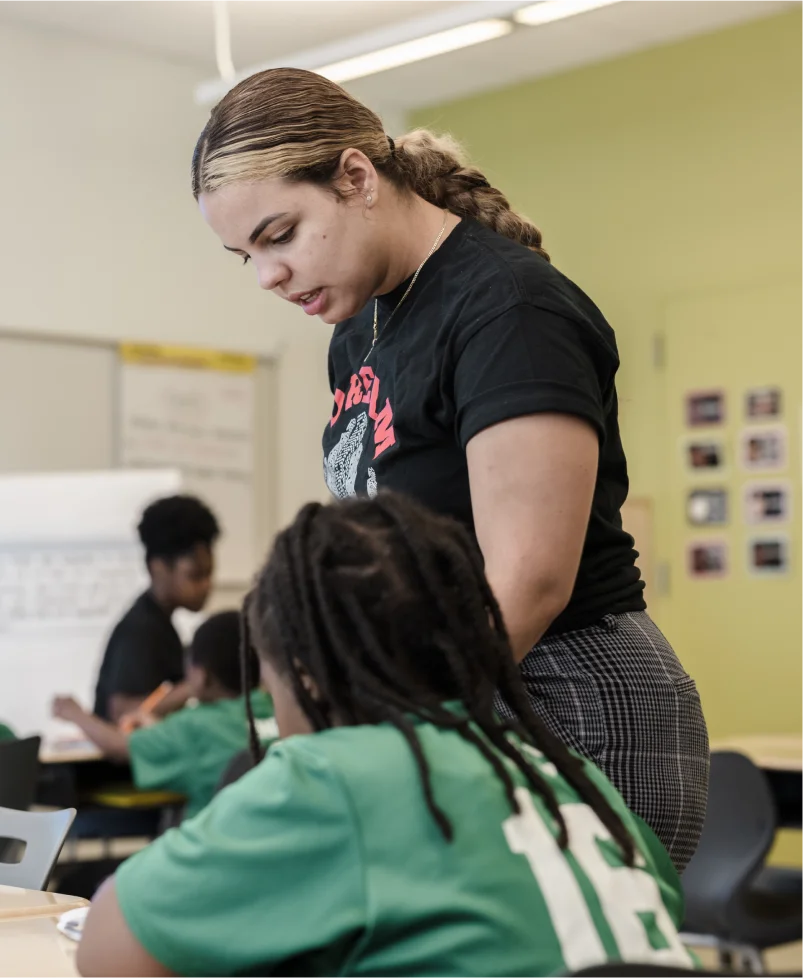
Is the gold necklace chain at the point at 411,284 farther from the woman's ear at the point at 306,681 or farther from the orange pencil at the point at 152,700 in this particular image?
the orange pencil at the point at 152,700

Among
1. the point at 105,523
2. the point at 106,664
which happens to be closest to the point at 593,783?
the point at 106,664

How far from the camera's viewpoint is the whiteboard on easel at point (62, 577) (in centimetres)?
527

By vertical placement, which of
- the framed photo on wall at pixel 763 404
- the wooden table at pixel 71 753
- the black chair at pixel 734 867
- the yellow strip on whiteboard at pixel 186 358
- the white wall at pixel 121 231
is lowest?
the black chair at pixel 734 867

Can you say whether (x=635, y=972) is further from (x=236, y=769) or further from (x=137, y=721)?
(x=137, y=721)

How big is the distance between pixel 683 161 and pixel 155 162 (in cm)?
219

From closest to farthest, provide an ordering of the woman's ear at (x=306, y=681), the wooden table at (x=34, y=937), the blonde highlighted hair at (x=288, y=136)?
the woman's ear at (x=306, y=681)
the wooden table at (x=34, y=937)
the blonde highlighted hair at (x=288, y=136)

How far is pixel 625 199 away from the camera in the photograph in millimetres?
5859

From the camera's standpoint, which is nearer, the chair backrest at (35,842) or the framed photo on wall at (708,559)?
the chair backrest at (35,842)

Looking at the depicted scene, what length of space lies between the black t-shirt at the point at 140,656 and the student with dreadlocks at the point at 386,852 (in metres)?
3.60

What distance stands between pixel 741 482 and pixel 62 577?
2.67 meters

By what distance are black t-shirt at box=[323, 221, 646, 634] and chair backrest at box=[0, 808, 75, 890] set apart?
0.54 metres

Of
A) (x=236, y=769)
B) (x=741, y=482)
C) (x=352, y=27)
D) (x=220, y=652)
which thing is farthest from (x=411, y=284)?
(x=352, y=27)

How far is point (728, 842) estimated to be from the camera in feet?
10.9

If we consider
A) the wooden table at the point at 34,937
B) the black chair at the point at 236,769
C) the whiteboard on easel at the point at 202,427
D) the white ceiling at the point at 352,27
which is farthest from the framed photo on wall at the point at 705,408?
the wooden table at the point at 34,937
